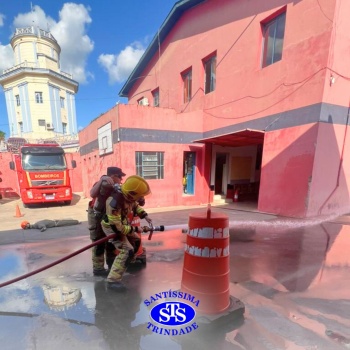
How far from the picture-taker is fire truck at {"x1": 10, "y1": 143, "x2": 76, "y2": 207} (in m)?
9.91

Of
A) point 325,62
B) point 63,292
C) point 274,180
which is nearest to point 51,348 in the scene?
point 63,292

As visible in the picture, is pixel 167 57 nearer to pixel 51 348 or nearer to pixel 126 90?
pixel 126 90

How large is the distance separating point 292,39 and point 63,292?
861 centimetres

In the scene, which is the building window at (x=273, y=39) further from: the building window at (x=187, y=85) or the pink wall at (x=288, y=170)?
the building window at (x=187, y=85)

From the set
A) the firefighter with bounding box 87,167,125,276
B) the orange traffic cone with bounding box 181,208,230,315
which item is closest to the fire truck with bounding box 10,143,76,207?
the firefighter with bounding box 87,167,125,276

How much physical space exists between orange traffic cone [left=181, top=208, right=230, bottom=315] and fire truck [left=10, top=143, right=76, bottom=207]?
10.1 meters

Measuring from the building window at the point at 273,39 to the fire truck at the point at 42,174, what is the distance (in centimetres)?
1011

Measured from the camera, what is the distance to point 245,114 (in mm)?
8438

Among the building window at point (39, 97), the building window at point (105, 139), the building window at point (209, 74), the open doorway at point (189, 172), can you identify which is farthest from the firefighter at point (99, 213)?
the building window at point (39, 97)

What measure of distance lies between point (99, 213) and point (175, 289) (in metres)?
1.48

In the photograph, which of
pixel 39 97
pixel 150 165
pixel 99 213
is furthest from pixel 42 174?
pixel 39 97

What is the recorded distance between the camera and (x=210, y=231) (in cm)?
217

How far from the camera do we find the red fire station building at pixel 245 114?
Result: 6.30m

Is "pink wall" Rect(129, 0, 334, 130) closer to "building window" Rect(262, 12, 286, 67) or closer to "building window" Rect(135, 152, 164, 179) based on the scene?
"building window" Rect(262, 12, 286, 67)
